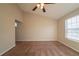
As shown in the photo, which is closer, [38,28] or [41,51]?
[41,51]

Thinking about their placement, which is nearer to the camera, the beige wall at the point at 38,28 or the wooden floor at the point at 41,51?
the wooden floor at the point at 41,51

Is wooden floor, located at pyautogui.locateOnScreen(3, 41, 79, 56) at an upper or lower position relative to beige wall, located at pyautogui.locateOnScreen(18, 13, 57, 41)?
lower

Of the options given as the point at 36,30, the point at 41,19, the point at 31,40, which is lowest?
the point at 31,40

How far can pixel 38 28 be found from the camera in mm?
9102

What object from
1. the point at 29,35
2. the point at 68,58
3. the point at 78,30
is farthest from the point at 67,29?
the point at 68,58

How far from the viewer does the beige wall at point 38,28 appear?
28.8ft

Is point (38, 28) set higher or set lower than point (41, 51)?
higher

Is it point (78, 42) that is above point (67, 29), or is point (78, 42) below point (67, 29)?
below

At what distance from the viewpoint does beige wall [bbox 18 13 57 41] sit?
28.8 ft

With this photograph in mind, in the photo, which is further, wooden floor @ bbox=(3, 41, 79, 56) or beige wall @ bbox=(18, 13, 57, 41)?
beige wall @ bbox=(18, 13, 57, 41)

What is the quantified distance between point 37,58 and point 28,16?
7.76m

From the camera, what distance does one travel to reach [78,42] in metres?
Answer: 4.57

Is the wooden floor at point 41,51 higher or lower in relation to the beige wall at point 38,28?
lower

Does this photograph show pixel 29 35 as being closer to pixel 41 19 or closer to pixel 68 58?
pixel 41 19
